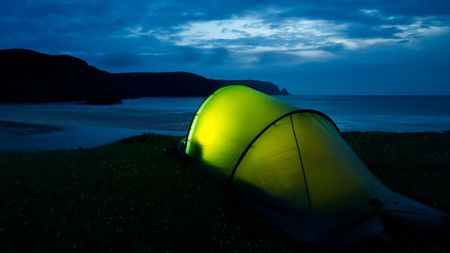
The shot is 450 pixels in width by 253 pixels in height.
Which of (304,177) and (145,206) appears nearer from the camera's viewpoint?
(304,177)

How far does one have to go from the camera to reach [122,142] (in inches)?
910

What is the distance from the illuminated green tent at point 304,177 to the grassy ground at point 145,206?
44 cm

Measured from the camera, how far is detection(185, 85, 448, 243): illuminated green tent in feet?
25.4

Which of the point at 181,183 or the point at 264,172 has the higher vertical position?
the point at 264,172

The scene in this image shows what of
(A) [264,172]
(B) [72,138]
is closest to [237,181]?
(A) [264,172]

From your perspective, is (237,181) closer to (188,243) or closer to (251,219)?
(251,219)

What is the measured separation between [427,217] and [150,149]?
13.7 metres

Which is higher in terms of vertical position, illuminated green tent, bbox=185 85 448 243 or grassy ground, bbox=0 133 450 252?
illuminated green tent, bbox=185 85 448 243

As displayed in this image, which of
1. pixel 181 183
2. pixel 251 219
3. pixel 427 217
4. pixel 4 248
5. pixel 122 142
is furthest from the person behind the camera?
pixel 122 142

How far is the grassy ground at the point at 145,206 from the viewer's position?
7.55 m

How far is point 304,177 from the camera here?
845 centimetres

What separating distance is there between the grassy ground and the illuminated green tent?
44 cm

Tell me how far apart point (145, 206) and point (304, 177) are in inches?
172

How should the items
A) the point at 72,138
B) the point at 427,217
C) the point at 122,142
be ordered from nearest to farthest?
the point at 427,217 < the point at 122,142 < the point at 72,138
